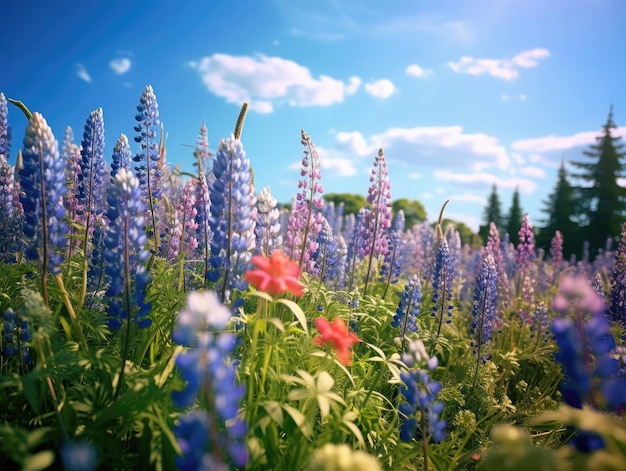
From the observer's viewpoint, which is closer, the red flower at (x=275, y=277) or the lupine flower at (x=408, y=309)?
the red flower at (x=275, y=277)

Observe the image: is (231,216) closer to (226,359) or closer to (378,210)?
(226,359)

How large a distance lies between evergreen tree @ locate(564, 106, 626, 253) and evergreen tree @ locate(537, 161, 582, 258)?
0.59m

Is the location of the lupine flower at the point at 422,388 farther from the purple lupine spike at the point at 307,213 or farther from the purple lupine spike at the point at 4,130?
the purple lupine spike at the point at 4,130

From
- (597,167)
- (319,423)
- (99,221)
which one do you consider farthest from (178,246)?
(597,167)

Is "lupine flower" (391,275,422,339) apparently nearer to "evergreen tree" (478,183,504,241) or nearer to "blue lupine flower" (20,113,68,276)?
"blue lupine flower" (20,113,68,276)

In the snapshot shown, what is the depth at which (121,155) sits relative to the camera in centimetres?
454

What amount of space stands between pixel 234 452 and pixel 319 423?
166 cm

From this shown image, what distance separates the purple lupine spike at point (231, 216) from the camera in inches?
111

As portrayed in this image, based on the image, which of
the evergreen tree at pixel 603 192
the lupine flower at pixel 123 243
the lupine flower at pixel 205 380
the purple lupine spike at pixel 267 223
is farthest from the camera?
the evergreen tree at pixel 603 192

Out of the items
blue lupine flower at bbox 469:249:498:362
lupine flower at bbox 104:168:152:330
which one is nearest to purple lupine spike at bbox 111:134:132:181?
lupine flower at bbox 104:168:152:330

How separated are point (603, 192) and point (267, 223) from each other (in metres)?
37.6

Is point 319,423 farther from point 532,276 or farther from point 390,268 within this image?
point 532,276

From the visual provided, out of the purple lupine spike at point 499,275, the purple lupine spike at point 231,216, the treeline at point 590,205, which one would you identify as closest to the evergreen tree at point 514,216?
the treeline at point 590,205

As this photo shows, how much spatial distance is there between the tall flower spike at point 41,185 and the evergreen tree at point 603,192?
36.6 m
